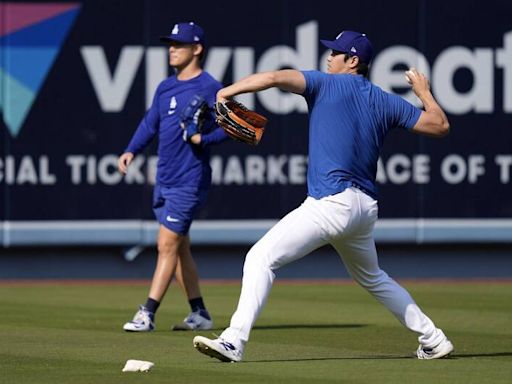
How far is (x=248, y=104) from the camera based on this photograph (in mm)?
18266

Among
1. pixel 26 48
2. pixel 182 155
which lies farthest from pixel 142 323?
pixel 26 48

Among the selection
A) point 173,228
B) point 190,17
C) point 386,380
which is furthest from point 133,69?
point 386,380

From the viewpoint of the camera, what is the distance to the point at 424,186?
1853 cm

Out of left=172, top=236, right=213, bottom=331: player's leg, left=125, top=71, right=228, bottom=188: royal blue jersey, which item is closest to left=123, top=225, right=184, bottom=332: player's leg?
left=172, top=236, right=213, bottom=331: player's leg

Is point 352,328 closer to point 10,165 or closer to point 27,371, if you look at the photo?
point 27,371

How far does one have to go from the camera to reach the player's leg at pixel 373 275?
9375 mm

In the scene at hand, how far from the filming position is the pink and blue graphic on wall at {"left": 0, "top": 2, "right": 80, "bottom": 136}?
1791cm

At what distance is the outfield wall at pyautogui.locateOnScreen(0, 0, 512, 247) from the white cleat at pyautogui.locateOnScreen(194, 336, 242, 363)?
9.11 meters

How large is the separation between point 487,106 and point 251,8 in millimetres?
3264

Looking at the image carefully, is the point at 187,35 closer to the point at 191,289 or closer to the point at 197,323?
the point at 191,289

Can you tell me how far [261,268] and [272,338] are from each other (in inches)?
95.4

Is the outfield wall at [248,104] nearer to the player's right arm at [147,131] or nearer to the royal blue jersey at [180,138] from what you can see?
the player's right arm at [147,131]

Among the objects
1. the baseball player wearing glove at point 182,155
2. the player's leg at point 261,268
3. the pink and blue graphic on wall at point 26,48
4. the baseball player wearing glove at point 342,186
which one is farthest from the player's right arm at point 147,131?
the pink and blue graphic on wall at point 26,48

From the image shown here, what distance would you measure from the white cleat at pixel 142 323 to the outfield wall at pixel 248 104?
614 centimetres
